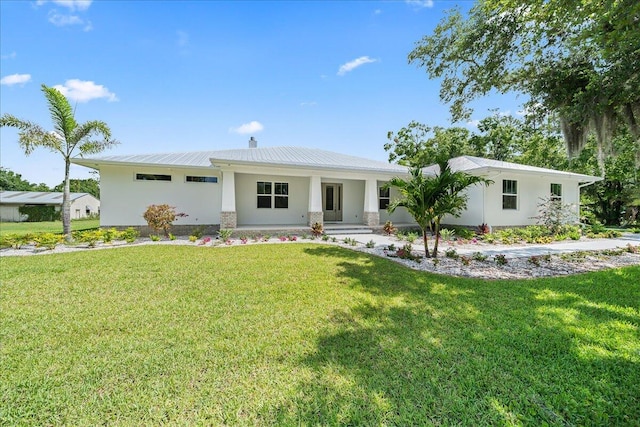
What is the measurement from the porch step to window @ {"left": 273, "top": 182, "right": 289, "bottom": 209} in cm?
250

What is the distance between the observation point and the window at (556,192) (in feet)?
48.3

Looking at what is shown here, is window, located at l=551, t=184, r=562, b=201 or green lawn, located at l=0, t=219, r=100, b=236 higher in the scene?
window, located at l=551, t=184, r=562, b=201

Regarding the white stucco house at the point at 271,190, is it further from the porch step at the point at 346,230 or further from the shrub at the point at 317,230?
the shrub at the point at 317,230

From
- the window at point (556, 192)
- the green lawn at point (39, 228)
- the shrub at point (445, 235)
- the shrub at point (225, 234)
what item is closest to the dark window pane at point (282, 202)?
the shrub at point (225, 234)

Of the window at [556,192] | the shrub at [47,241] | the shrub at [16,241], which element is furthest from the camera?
the window at [556,192]

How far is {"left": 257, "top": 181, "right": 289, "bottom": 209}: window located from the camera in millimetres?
13602

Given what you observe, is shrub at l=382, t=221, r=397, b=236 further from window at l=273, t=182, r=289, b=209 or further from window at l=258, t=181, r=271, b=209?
window at l=258, t=181, r=271, b=209

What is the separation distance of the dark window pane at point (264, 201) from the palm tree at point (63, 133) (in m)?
6.54

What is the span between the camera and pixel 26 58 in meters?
9.20

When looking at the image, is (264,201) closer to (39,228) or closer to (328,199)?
(328,199)

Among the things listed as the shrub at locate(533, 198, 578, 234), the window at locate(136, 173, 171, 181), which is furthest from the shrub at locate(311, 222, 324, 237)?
the shrub at locate(533, 198, 578, 234)

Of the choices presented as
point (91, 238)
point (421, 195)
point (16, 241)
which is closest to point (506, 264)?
point (421, 195)

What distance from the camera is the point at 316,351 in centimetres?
298

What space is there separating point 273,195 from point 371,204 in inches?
194
